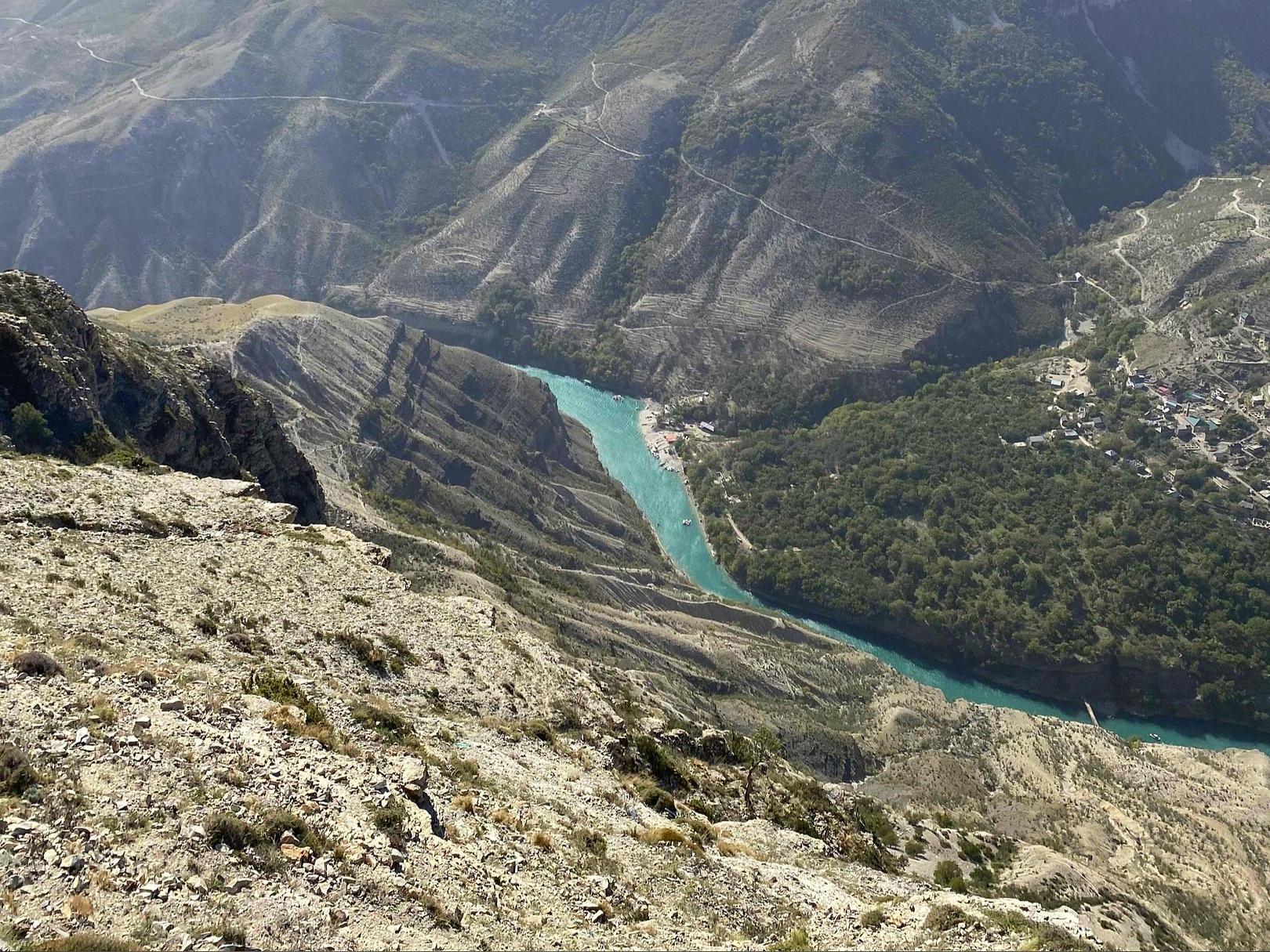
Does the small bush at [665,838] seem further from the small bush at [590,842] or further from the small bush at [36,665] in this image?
the small bush at [36,665]

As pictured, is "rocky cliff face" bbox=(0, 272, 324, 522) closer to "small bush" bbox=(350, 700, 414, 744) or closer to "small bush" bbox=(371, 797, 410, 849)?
"small bush" bbox=(350, 700, 414, 744)

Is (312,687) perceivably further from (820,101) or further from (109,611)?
(820,101)

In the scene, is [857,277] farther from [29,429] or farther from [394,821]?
[394,821]

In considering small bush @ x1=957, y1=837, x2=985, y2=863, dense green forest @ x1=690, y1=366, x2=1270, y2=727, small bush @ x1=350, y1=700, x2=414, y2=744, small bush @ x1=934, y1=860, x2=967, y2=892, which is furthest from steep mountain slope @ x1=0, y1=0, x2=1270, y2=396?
small bush @ x1=350, y1=700, x2=414, y2=744

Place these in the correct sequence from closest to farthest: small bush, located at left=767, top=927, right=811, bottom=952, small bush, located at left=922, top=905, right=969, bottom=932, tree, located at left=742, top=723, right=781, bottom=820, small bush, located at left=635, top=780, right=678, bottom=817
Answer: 1. small bush, located at left=767, top=927, right=811, bottom=952
2. small bush, located at left=922, top=905, right=969, bottom=932
3. small bush, located at left=635, top=780, right=678, bottom=817
4. tree, located at left=742, top=723, right=781, bottom=820

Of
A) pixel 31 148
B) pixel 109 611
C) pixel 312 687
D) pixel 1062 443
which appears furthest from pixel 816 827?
pixel 31 148

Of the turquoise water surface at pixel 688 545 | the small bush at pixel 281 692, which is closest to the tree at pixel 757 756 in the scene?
the small bush at pixel 281 692
